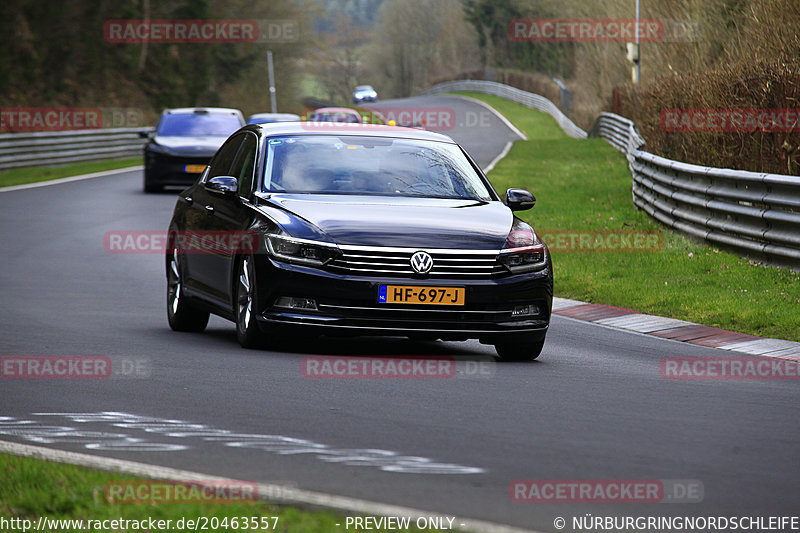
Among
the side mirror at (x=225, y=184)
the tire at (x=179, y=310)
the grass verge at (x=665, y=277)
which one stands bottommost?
the grass verge at (x=665, y=277)

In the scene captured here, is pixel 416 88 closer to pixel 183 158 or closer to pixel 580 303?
pixel 183 158

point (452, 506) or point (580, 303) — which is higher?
point (452, 506)

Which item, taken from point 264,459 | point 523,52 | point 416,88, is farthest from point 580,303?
point 416,88

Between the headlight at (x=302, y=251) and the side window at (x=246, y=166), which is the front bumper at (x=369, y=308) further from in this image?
the side window at (x=246, y=166)

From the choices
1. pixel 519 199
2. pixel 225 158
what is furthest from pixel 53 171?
pixel 519 199

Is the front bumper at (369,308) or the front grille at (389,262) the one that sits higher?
→ the front grille at (389,262)

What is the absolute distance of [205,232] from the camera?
10.6 meters

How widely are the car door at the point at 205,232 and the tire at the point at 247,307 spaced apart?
0.40m

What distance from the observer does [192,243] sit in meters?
10.9

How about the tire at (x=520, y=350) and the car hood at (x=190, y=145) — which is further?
the car hood at (x=190, y=145)

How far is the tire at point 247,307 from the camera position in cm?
924

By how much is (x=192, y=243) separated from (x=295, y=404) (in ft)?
12.5

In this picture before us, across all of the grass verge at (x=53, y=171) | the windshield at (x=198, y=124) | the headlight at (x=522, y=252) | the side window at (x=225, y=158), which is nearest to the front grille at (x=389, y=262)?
the headlight at (x=522, y=252)

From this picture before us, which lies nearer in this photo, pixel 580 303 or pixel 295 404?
pixel 295 404
